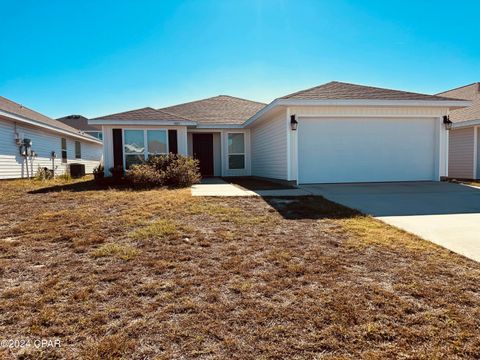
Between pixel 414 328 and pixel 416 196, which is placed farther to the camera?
pixel 416 196

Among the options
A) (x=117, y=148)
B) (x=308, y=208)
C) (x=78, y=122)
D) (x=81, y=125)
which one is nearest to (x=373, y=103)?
(x=308, y=208)

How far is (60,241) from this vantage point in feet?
12.6

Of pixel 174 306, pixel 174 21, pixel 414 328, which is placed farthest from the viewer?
pixel 174 21

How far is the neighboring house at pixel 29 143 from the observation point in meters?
11.7

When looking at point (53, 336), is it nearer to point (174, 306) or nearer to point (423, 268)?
point (174, 306)

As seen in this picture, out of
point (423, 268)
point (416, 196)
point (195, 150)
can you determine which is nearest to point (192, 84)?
point (195, 150)

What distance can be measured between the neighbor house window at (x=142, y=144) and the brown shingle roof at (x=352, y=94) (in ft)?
17.2

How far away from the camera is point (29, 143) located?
42.2 ft

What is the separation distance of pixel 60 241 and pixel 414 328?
13.1 ft

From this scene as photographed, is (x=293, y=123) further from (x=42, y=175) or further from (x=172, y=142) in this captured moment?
(x=42, y=175)

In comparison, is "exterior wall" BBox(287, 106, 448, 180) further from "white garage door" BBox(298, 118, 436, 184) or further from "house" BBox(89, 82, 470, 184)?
"white garage door" BBox(298, 118, 436, 184)

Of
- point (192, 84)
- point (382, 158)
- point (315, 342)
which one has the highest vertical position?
point (192, 84)

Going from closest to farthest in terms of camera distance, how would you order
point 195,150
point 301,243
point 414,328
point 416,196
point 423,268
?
1. point 414,328
2. point 423,268
3. point 301,243
4. point 416,196
5. point 195,150

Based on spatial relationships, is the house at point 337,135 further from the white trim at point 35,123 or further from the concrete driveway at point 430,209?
the white trim at point 35,123
